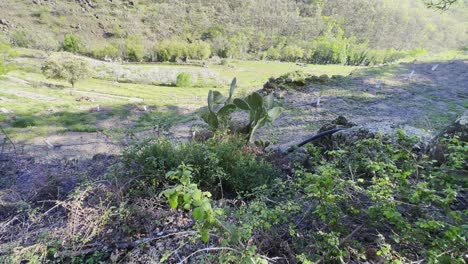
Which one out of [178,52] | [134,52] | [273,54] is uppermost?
[273,54]

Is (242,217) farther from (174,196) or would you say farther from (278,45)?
(278,45)

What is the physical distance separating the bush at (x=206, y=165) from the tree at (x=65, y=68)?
3038 centimetres

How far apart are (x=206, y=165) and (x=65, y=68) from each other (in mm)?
31247

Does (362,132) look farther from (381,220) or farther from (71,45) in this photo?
(71,45)

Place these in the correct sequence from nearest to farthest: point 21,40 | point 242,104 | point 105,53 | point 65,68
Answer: point 242,104 → point 65,68 → point 21,40 → point 105,53

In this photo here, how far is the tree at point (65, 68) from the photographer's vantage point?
27.0 meters

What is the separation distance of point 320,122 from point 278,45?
247 ft

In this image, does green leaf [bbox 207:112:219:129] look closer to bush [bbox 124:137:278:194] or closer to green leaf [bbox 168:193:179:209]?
bush [bbox 124:137:278:194]

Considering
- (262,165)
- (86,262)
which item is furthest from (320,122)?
(86,262)

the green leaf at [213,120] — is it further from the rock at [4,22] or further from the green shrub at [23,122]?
the rock at [4,22]

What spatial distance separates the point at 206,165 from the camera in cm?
255

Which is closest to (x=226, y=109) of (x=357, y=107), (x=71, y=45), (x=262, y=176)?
(x=262, y=176)

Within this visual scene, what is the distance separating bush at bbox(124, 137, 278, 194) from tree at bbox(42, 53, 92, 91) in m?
30.4

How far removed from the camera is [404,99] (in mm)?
7035
